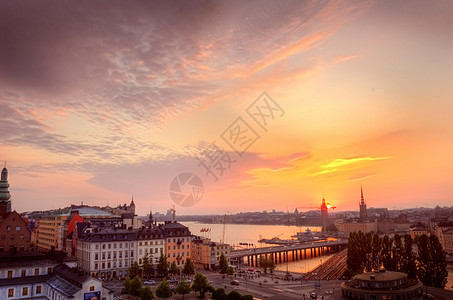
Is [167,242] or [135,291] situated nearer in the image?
[135,291]

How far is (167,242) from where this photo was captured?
105 meters

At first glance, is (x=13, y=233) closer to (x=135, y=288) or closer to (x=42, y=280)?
(x=42, y=280)

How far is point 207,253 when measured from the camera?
10950 centimetres

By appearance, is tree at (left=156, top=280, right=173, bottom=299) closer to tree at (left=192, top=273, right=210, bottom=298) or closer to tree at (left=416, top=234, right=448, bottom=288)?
tree at (left=192, top=273, right=210, bottom=298)

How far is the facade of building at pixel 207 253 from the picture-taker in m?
109

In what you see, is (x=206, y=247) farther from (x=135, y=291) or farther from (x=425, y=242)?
(x=425, y=242)

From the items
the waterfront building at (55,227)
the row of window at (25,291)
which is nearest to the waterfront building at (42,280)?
the row of window at (25,291)

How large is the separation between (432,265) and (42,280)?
255 ft

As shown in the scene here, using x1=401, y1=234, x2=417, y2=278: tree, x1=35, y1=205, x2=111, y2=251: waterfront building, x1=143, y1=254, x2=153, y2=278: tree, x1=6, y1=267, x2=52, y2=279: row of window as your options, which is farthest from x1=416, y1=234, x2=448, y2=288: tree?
x1=35, y1=205, x2=111, y2=251: waterfront building

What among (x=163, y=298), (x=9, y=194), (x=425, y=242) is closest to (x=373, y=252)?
(x=425, y=242)

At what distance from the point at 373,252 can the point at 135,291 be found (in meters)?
60.5

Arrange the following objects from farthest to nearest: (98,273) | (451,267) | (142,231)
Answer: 1. (451,267)
2. (142,231)
3. (98,273)

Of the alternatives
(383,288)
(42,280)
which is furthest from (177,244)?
(383,288)

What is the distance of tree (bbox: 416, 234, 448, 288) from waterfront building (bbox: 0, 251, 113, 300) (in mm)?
65417
